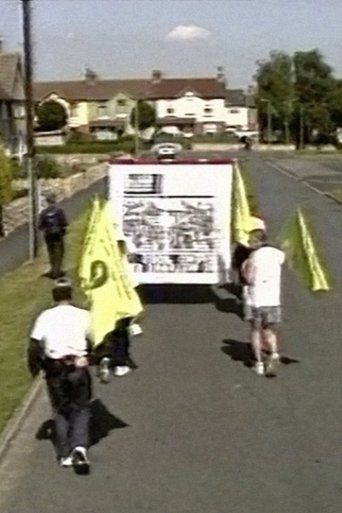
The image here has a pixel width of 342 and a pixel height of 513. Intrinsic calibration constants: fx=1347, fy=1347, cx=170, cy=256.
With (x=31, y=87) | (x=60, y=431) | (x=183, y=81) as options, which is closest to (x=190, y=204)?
(x=60, y=431)

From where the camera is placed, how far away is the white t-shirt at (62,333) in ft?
36.0

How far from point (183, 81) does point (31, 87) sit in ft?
479

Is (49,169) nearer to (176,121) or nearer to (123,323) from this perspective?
(123,323)

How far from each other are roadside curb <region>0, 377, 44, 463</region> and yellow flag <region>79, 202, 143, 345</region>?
1006mm

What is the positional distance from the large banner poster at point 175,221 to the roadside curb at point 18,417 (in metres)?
6.70

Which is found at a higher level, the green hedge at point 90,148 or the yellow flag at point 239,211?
the yellow flag at point 239,211

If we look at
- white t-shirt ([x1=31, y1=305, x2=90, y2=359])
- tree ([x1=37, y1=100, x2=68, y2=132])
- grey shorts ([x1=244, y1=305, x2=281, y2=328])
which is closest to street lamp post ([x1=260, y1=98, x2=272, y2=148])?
tree ([x1=37, y1=100, x2=68, y2=132])

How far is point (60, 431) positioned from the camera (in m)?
11.3

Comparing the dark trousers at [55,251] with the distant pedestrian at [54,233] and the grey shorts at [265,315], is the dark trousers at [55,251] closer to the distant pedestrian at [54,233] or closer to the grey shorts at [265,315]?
the distant pedestrian at [54,233]

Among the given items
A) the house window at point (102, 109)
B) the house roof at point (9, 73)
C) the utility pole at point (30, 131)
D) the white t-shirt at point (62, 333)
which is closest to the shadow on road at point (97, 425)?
the white t-shirt at point (62, 333)

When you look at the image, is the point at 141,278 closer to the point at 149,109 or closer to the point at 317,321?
the point at 317,321

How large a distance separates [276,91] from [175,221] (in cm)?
12916

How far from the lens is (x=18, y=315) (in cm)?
2120

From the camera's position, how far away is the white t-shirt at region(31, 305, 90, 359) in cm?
1098
